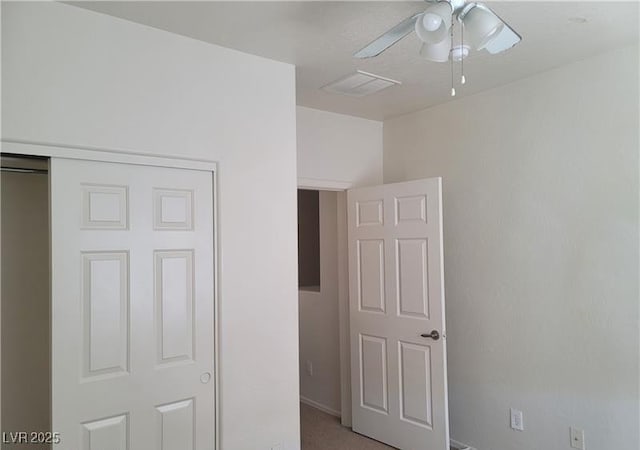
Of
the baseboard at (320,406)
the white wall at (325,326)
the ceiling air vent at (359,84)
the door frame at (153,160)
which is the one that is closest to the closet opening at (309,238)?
the white wall at (325,326)

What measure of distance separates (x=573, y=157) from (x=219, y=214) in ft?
7.06

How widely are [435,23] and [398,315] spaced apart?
229 centimetres

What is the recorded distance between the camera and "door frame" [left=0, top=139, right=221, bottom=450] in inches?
79.5

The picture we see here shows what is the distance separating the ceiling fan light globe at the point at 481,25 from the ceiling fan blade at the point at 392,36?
204mm

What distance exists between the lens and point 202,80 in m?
2.53

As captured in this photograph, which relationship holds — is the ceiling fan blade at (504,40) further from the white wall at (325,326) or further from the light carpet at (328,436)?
the light carpet at (328,436)

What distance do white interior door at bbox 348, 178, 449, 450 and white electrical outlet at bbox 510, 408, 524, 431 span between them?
0.44 meters

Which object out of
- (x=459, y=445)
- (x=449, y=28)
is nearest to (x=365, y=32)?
(x=449, y=28)

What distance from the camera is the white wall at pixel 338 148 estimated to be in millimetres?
3703

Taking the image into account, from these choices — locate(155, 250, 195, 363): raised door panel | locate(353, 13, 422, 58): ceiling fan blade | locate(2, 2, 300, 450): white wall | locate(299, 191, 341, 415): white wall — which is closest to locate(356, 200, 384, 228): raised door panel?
locate(299, 191, 341, 415): white wall

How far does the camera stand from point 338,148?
3.89m

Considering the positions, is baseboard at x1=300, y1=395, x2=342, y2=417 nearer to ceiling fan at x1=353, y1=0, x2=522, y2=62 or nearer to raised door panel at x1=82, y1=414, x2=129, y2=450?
raised door panel at x1=82, y1=414, x2=129, y2=450

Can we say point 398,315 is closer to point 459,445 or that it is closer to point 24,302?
point 459,445

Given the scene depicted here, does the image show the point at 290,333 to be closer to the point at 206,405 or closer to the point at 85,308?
the point at 206,405
